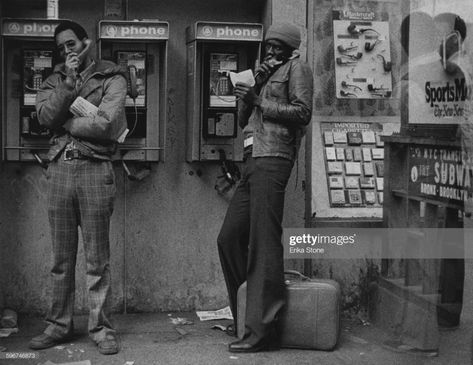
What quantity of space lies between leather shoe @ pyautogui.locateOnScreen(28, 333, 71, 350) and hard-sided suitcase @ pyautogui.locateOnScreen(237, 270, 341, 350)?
3.61 feet

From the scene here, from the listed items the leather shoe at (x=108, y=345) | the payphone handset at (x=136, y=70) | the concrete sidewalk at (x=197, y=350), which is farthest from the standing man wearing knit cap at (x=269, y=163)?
the payphone handset at (x=136, y=70)

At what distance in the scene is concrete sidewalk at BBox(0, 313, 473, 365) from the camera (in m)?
5.21

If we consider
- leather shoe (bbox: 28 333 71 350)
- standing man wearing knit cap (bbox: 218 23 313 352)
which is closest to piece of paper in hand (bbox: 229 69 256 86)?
standing man wearing knit cap (bbox: 218 23 313 352)

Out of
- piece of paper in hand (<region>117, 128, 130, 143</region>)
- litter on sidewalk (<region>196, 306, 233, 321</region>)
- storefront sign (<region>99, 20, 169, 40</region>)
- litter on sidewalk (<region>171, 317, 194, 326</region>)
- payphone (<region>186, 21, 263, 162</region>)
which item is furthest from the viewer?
litter on sidewalk (<region>196, 306, 233, 321</region>)

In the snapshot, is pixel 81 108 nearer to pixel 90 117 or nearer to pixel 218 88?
pixel 90 117

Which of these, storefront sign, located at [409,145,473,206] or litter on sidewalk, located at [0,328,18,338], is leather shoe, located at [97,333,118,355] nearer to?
litter on sidewalk, located at [0,328,18,338]

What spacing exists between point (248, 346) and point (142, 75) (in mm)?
1870

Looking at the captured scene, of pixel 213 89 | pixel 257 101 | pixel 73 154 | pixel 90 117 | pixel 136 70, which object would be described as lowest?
pixel 73 154

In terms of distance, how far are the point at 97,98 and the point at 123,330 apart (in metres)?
1.51

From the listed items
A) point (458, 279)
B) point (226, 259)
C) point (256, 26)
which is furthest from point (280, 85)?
point (458, 279)

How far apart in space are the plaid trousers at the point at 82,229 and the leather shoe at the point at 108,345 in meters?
0.03

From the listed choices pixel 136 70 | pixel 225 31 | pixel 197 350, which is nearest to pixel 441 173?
pixel 225 31

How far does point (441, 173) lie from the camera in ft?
17.4

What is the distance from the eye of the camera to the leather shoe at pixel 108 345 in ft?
17.4
